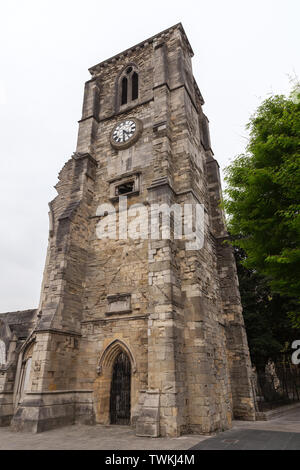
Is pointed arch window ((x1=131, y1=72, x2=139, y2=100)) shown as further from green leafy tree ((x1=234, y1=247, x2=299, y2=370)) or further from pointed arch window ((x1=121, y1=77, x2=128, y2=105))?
green leafy tree ((x1=234, y1=247, x2=299, y2=370))

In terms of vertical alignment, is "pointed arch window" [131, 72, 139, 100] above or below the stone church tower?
above

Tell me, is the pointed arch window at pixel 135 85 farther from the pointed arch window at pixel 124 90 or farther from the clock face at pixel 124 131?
the clock face at pixel 124 131

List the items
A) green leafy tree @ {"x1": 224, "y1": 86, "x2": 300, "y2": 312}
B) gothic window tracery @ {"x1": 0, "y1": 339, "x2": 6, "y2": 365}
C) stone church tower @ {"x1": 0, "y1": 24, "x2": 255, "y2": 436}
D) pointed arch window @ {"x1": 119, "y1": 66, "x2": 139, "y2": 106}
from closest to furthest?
1. green leafy tree @ {"x1": 224, "y1": 86, "x2": 300, "y2": 312}
2. stone church tower @ {"x1": 0, "y1": 24, "x2": 255, "y2": 436}
3. gothic window tracery @ {"x1": 0, "y1": 339, "x2": 6, "y2": 365}
4. pointed arch window @ {"x1": 119, "y1": 66, "x2": 139, "y2": 106}

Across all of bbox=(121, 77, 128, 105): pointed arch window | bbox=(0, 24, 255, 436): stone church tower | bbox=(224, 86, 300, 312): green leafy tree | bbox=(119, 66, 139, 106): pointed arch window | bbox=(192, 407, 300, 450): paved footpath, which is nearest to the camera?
bbox=(192, 407, 300, 450): paved footpath

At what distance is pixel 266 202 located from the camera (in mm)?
8273

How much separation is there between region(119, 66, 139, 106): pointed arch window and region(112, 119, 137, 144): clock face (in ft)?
6.26

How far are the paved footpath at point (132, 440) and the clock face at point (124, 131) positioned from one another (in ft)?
38.2

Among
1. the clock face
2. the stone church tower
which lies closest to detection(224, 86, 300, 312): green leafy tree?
the stone church tower

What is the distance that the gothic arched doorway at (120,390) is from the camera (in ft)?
32.8

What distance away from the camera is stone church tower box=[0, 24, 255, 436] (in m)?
9.04

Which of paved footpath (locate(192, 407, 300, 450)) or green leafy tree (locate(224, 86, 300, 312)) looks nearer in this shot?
paved footpath (locate(192, 407, 300, 450))

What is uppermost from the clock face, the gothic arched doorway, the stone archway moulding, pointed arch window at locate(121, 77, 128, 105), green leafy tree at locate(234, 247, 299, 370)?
pointed arch window at locate(121, 77, 128, 105)

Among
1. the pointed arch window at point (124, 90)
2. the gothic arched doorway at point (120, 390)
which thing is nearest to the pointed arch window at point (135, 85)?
the pointed arch window at point (124, 90)

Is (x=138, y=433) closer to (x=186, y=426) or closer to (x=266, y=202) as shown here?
(x=186, y=426)
